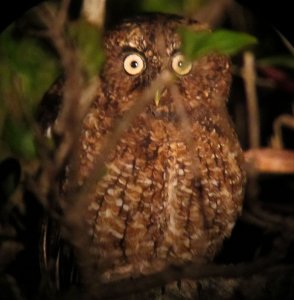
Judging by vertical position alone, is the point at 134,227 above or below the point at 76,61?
below

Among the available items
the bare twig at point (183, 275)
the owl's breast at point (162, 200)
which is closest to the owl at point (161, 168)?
the owl's breast at point (162, 200)

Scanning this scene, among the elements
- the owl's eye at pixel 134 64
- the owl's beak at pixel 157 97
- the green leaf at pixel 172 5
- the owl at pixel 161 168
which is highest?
the green leaf at pixel 172 5

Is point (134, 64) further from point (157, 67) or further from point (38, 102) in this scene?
point (38, 102)

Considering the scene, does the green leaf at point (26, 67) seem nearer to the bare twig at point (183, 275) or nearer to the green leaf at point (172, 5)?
the green leaf at point (172, 5)

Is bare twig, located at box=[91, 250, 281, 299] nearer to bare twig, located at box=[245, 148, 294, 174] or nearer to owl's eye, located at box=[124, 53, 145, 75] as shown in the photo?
bare twig, located at box=[245, 148, 294, 174]

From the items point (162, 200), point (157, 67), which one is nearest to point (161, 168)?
point (162, 200)

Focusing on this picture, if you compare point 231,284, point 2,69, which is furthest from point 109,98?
point 231,284

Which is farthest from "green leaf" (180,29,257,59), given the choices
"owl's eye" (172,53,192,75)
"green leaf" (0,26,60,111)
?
"green leaf" (0,26,60,111)

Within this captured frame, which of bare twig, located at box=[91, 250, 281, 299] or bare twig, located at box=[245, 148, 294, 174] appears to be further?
bare twig, located at box=[245, 148, 294, 174]

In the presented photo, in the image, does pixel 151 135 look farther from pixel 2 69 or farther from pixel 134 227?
pixel 2 69
